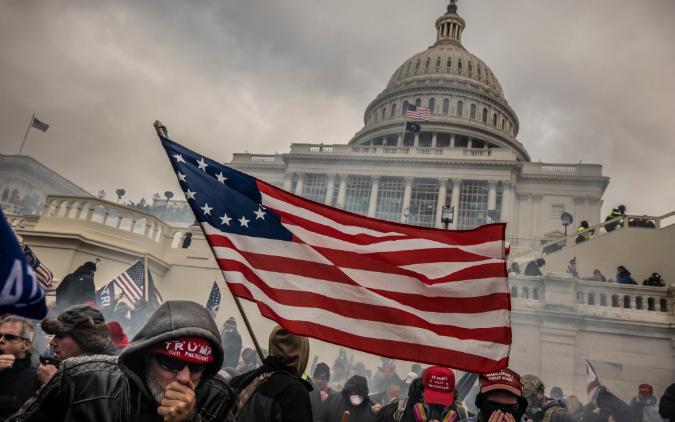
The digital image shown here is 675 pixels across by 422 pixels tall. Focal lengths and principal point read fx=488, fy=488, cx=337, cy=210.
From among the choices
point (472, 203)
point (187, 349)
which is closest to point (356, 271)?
point (187, 349)

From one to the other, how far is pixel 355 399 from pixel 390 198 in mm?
37046

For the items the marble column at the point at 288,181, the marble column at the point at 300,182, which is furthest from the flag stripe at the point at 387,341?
the marble column at the point at 288,181

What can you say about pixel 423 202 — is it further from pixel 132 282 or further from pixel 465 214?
pixel 132 282

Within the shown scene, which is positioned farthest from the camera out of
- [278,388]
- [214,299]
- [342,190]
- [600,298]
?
[342,190]

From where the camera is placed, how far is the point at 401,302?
11.4 ft

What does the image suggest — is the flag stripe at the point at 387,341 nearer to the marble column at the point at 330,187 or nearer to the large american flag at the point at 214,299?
the large american flag at the point at 214,299

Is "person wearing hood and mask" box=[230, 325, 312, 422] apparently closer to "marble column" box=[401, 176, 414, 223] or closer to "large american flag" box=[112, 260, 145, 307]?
"large american flag" box=[112, 260, 145, 307]

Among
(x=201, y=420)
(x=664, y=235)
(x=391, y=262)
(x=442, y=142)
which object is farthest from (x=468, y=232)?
(x=442, y=142)

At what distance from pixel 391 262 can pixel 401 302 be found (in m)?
0.31

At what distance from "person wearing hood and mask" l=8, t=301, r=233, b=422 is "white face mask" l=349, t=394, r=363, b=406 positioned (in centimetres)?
398

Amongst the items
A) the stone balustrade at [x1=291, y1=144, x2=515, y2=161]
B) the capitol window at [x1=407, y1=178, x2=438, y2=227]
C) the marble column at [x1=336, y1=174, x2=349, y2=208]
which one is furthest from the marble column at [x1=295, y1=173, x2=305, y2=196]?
the capitol window at [x1=407, y1=178, x2=438, y2=227]

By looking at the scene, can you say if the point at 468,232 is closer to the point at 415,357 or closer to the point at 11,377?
the point at 415,357

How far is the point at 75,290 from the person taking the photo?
7.82 metres

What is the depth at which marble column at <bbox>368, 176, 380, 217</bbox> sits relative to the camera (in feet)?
138
